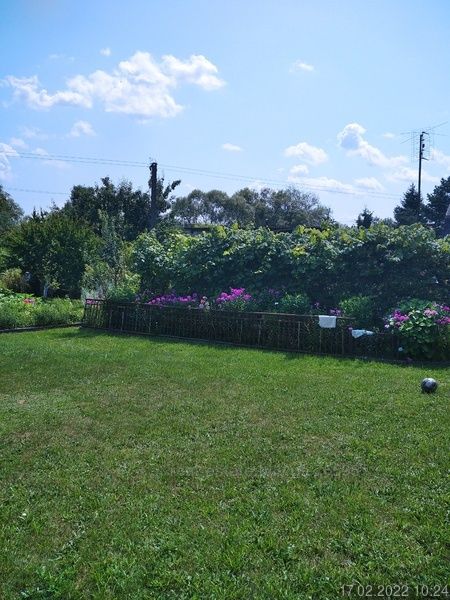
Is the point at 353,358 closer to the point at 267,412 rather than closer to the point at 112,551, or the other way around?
the point at 267,412

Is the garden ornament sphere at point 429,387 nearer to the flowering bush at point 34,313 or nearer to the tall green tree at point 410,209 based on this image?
the flowering bush at point 34,313

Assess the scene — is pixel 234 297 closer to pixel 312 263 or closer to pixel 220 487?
pixel 312 263

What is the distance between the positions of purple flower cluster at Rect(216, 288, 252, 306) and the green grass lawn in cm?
387

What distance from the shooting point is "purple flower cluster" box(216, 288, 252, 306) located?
965 cm

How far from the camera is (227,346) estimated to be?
28.4 ft

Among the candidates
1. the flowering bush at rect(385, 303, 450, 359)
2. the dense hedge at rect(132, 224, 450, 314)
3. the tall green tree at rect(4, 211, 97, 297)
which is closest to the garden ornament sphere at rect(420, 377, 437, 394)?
the flowering bush at rect(385, 303, 450, 359)

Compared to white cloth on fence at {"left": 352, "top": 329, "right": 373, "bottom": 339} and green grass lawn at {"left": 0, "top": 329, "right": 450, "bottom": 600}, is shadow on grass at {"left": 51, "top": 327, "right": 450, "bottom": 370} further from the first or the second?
green grass lawn at {"left": 0, "top": 329, "right": 450, "bottom": 600}

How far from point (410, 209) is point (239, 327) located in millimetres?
32528

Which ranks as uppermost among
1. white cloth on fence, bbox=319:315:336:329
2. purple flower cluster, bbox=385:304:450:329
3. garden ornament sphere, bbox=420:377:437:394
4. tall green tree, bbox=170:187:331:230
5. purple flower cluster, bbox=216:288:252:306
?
tall green tree, bbox=170:187:331:230

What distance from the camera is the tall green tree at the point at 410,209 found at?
35.2 metres

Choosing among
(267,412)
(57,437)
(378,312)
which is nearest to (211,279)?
(378,312)

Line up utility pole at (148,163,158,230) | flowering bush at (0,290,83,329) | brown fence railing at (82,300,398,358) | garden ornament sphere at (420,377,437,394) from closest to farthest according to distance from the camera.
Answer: garden ornament sphere at (420,377,437,394)
brown fence railing at (82,300,398,358)
flowering bush at (0,290,83,329)
utility pole at (148,163,158,230)

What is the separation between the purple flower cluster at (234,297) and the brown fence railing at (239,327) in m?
0.60

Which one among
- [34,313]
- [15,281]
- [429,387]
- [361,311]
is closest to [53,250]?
[15,281]
